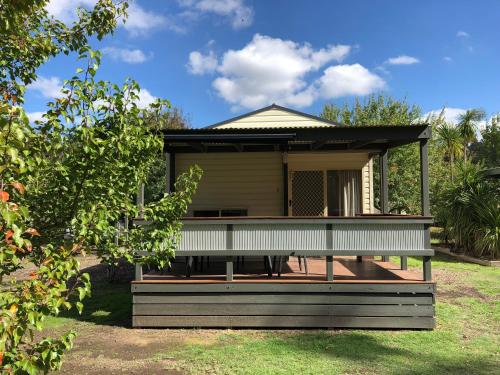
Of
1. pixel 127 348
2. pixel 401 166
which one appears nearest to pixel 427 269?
pixel 127 348

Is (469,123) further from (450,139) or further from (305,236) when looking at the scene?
(305,236)

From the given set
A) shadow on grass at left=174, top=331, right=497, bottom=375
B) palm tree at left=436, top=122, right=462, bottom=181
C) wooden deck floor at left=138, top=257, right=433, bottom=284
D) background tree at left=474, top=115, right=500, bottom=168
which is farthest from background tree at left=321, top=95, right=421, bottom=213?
background tree at left=474, top=115, right=500, bottom=168

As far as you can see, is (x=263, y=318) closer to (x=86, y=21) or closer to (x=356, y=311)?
(x=356, y=311)

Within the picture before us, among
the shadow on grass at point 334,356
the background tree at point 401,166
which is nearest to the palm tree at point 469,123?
A: the background tree at point 401,166

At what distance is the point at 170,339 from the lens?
5422mm

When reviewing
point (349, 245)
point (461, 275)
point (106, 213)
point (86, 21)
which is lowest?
point (461, 275)

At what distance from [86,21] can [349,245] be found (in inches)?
181

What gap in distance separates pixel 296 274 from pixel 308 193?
4.10 meters

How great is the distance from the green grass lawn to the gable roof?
16.3 ft

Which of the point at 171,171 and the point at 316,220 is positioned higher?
the point at 171,171

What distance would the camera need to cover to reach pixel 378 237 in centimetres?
602

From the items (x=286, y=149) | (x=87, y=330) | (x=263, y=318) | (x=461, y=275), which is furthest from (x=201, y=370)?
(x=461, y=275)

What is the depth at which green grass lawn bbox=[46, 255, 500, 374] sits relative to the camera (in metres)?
4.30

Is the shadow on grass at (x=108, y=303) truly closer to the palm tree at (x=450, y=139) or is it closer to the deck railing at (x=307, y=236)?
the deck railing at (x=307, y=236)
